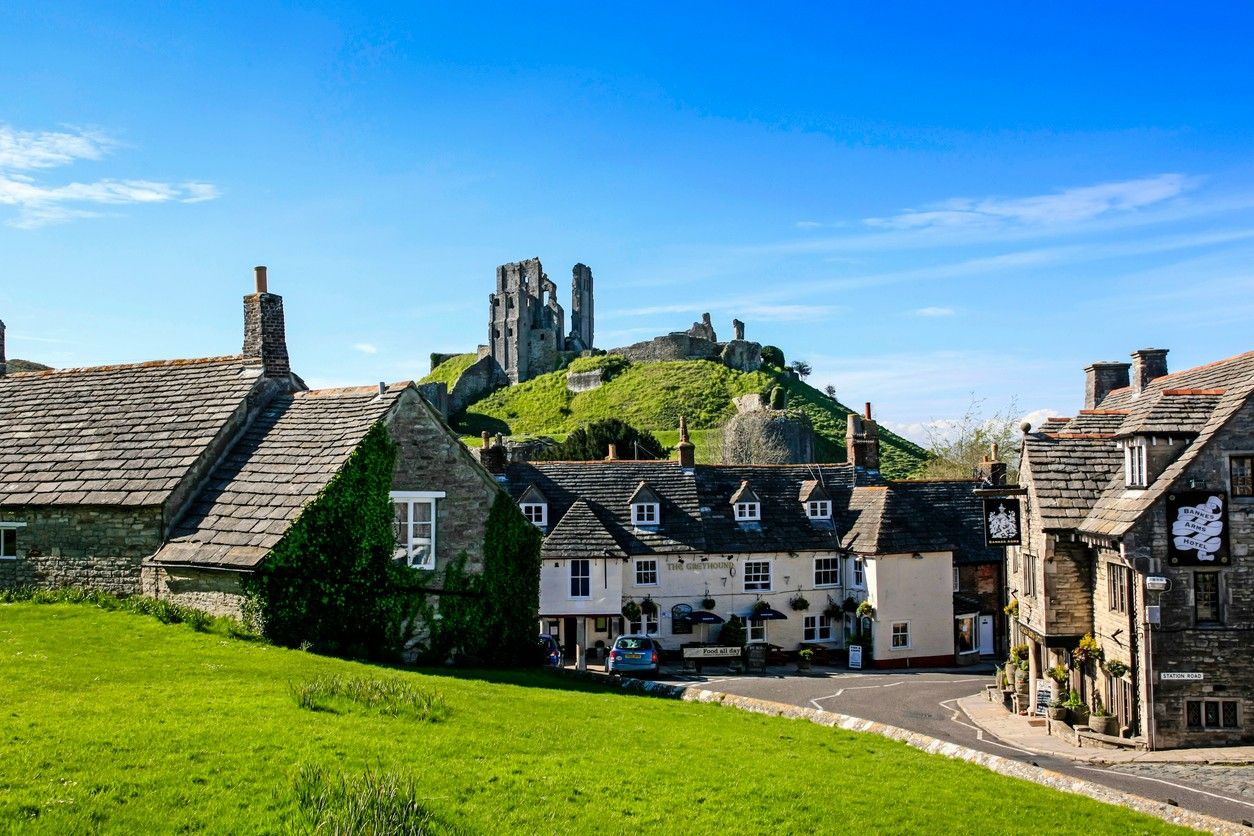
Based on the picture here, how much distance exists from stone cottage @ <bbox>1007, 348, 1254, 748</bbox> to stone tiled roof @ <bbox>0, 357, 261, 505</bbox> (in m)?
23.1

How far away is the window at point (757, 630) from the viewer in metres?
44.8

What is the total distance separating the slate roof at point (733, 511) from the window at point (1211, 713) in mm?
17435

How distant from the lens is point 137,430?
23.5 m

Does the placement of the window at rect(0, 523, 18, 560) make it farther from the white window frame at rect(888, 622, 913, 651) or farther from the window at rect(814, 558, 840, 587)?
the white window frame at rect(888, 622, 913, 651)

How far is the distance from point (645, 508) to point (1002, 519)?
17909 mm

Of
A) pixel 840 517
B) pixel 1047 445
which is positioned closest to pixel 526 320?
pixel 840 517

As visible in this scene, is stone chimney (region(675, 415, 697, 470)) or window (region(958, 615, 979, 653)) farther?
stone chimney (region(675, 415, 697, 470))

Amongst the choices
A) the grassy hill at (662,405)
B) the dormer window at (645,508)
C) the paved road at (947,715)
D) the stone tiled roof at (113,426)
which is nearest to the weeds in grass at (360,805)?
the stone tiled roof at (113,426)

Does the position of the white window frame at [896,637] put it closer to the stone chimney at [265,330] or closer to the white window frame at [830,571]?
the white window frame at [830,571]

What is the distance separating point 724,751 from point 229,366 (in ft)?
54.4

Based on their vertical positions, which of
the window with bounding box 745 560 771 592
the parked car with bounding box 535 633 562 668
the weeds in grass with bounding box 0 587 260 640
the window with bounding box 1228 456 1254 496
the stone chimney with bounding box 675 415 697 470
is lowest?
the parked car with bounding box 535 633 562 668

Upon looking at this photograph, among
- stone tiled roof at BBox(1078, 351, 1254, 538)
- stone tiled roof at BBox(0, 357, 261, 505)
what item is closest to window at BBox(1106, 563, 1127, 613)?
stone tiled roof at BBox(1078, 351, 1254, 538)

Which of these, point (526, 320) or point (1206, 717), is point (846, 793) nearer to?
point (1206, 717)

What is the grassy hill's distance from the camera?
340 feet
